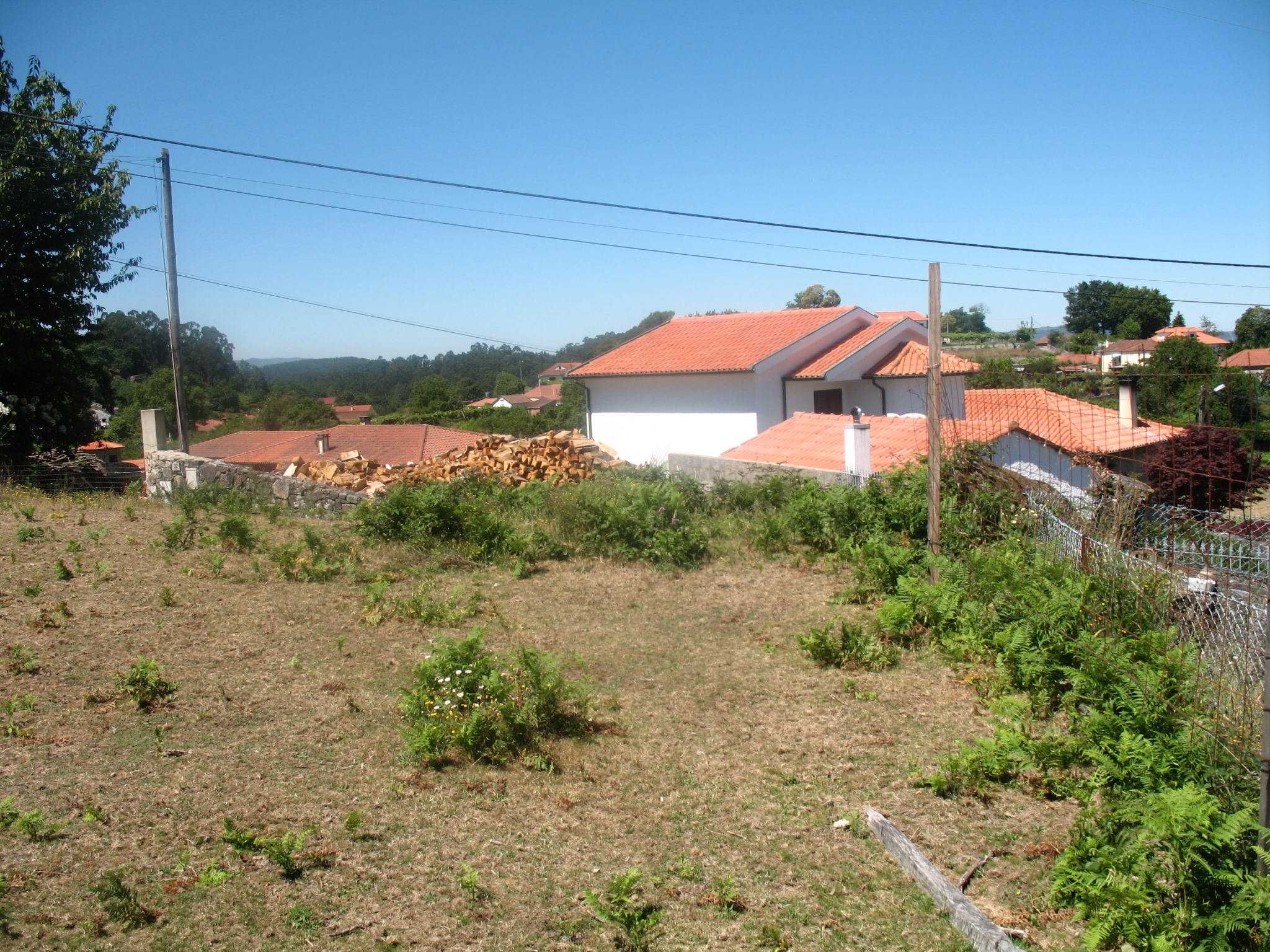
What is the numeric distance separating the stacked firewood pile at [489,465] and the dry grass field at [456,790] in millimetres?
7620

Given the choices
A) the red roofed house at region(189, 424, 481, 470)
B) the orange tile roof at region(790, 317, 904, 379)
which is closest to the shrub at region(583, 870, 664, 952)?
the orange tile roof at region(790, 317, 904, 379)

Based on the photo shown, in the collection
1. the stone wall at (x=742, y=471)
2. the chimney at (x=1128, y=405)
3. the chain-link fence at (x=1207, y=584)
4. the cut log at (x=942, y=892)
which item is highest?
the chimney at (x=1128, y=405)

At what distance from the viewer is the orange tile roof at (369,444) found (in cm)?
2944

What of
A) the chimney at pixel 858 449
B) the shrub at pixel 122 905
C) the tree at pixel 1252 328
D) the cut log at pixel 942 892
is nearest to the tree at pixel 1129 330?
the tree at pixel 1252 328

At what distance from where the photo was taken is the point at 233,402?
70.4 meters

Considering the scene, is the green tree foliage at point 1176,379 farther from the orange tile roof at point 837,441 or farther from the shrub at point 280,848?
the shrub at point 280,848

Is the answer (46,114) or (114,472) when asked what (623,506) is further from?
(46,114)

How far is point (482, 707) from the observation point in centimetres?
554

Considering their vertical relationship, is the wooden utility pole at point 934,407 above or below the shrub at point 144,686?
above

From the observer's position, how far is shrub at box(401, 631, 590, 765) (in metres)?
5.37

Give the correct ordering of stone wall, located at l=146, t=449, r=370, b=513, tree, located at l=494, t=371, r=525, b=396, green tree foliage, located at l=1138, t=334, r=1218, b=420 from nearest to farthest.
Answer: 1. green tree foliage, located at l=1138, t=334, r=1218, b=420
2. stone wall, located at l=146, t=449, r=370, b=513
3. tree, located at l=494, t=371, r=525, b=396

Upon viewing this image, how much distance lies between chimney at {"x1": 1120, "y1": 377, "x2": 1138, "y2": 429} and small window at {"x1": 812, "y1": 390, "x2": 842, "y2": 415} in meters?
12.0

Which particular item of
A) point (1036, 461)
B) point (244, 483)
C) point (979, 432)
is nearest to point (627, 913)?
point (979, 432)

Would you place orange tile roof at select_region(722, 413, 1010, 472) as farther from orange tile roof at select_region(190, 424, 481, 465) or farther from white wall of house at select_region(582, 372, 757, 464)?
orange tile roof at select_region(190, 424, 481, 465)
